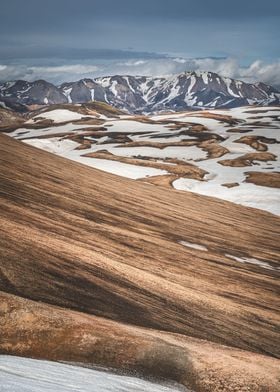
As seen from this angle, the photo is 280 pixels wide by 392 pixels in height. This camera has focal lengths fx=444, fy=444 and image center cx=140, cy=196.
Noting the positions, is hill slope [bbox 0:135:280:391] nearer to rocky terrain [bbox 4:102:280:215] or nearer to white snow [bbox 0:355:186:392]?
white snow [bbox 0:355:186:392]

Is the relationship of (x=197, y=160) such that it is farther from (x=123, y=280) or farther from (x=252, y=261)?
(x=123, y=280)

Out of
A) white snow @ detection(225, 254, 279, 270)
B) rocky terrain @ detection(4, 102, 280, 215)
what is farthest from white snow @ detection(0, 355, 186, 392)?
rocky terrain @ detection(4, 102, 280, 215)

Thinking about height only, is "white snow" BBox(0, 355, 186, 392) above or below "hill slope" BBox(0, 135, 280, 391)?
above

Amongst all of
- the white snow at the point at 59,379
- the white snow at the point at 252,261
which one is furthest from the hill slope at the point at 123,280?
the white snow at the point at 59,379

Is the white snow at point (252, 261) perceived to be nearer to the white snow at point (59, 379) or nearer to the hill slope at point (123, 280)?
the hill slope at point (123, 280)

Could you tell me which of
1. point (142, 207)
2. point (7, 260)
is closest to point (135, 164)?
point (142, 207)

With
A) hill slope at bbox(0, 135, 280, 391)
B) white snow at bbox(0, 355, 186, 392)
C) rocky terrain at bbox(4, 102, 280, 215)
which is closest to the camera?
white snow at bbox(0, 355, 186, 392)
